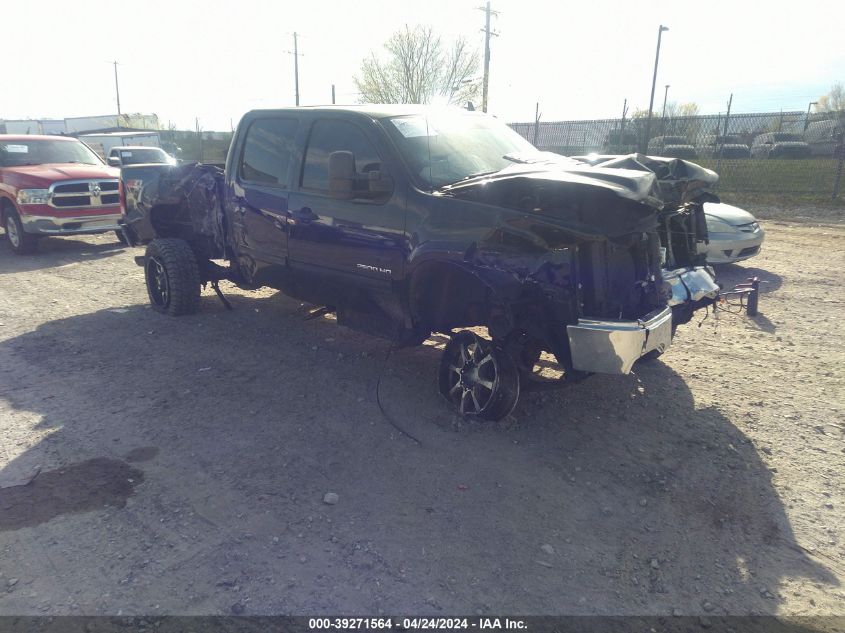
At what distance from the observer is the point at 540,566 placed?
9.48 feet

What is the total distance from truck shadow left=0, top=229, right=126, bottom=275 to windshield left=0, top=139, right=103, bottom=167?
5.11ft

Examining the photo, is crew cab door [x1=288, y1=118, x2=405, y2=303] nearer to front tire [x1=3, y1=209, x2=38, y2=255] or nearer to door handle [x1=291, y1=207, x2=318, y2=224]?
door handle [x1=291, y1=207, x2=318, y2=224]

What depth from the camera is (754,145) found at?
17016 millimetres

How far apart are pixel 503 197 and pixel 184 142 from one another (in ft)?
108

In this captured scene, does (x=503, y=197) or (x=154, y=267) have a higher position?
(x=503, y=197)

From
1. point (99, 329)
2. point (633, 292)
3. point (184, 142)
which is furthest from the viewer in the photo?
point (184, 142)

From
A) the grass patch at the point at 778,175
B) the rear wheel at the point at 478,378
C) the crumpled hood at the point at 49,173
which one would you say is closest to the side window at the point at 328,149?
the rear wheel at the point at 478,378

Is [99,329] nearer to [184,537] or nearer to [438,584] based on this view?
[184,537]

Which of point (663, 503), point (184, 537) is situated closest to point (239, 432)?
point (184, 537)

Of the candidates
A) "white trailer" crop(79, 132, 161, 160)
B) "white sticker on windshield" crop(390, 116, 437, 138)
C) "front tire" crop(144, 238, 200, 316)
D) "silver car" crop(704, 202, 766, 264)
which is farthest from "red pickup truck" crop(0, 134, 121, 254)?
"white trailer" crop(79, 132, 161, 160)

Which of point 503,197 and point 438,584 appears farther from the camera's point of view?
point 503,197

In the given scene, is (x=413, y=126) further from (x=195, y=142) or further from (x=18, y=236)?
(x=195, y=142)

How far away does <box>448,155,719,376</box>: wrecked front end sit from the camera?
3559 mm

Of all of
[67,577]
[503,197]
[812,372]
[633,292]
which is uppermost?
[503,197]
